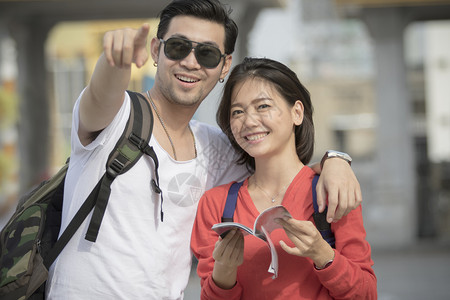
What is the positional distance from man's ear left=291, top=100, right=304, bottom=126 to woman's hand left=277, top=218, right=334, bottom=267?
51cm

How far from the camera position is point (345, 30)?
94.2 ft

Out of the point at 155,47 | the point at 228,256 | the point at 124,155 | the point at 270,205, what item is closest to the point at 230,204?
A: the point at 270,205

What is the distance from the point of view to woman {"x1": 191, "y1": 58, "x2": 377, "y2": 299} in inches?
69.6

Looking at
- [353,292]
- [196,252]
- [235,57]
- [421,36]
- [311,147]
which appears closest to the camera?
[353,292]

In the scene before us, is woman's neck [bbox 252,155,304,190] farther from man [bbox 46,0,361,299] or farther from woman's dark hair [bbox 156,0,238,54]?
woman's dark hair [bbox 156,0,238,54]

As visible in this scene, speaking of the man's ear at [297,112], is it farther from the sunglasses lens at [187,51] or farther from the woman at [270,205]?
the sunglasses lens at [187,51]

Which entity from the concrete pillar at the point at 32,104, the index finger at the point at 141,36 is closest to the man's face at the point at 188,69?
the index finger at the point at 141,36

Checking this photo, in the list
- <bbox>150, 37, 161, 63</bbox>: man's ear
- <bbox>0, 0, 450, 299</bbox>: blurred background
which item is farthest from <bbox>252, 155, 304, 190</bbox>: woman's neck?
<bbox>0, 0, 450, 299</bbox>: blurred background

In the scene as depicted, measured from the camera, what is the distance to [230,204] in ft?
6.62

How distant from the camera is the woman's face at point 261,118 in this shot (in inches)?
78.8

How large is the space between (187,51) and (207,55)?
7cm

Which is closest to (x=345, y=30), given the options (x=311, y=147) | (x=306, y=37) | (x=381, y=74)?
(x=306, y=37)

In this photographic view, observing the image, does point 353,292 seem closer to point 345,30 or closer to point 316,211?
point 316,211

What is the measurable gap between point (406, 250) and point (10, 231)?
7.92 m
